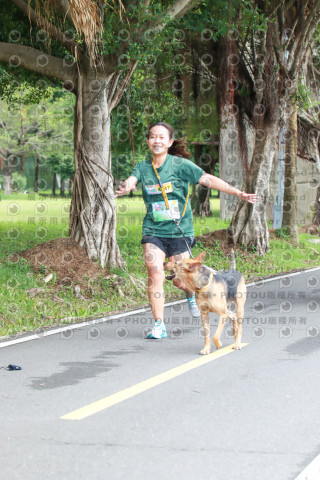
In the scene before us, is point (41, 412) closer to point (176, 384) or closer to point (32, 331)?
point (176, 384)

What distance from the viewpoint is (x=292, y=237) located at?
20.6 metres

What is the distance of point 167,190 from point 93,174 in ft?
14.5

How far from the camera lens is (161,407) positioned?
5.35 metres

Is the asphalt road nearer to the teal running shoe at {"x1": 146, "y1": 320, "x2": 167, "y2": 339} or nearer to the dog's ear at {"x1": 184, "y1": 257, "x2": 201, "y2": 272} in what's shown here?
the teal running shoe at {"x1": 146, "y1": 320, "x2": 167, "y2": 339}

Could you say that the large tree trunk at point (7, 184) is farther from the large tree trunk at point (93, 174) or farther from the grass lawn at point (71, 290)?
the large tree trunk at point (93, 174)

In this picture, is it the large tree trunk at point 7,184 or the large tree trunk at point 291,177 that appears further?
the large tree trunk at point 7,184

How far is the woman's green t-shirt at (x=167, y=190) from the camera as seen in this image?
769 cm

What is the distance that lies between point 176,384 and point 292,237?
1510cm

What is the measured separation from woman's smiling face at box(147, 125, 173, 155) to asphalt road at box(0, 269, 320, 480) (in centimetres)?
209

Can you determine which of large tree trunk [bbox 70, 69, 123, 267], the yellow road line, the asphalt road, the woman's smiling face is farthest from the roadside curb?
the woman's smiling face

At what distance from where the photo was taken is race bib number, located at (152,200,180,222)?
769cm

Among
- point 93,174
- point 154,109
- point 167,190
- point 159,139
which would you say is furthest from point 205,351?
point 154,109

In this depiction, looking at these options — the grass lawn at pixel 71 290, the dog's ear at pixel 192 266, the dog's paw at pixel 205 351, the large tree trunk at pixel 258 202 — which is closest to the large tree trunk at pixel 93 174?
the grass lawn at pixel 71 290

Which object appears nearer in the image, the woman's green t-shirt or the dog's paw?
the dog's paw
